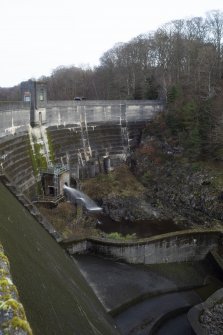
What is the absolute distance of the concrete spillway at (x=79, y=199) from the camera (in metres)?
31.8

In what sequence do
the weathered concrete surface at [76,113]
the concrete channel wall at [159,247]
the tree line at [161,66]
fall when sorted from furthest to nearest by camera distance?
the tree line at [161,66] → the weathered concrete surface at [76,113] → the concrete channel wall at [159,247]

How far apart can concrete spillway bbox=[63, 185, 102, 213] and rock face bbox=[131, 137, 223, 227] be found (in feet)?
20.1

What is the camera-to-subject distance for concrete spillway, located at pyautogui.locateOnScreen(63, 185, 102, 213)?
31.8 m

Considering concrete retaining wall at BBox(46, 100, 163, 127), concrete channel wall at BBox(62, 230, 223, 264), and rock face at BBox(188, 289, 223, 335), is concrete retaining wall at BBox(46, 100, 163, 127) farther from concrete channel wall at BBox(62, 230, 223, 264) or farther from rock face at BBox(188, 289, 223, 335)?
rock face at BBox(188, 289, 223, 335)

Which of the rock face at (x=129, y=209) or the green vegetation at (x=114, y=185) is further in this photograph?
the green vegetation at (x=114, y=185)

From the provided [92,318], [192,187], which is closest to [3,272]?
[92,318]

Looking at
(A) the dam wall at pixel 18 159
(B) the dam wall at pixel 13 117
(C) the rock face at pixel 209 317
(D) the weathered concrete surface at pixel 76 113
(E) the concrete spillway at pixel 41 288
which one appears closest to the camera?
(E) the concrete spillway at pixel 41 288

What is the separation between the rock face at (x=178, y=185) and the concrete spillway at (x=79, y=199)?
611 centimetres

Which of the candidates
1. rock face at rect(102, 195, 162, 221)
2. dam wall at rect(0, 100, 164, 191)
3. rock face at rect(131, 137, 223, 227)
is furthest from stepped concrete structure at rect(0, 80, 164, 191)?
rock face at rect(102, 195, 162, 221)

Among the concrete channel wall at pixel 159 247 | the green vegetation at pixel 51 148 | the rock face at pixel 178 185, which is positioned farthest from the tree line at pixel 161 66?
the concrete channel wall at pixel 159 247

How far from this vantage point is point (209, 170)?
113 ft

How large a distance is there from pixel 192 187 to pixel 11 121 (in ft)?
59.7

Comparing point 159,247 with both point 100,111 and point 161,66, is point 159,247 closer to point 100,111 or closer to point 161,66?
point 100,111

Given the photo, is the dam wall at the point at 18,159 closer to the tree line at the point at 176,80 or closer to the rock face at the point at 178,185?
the rock face at the point at 178,185
